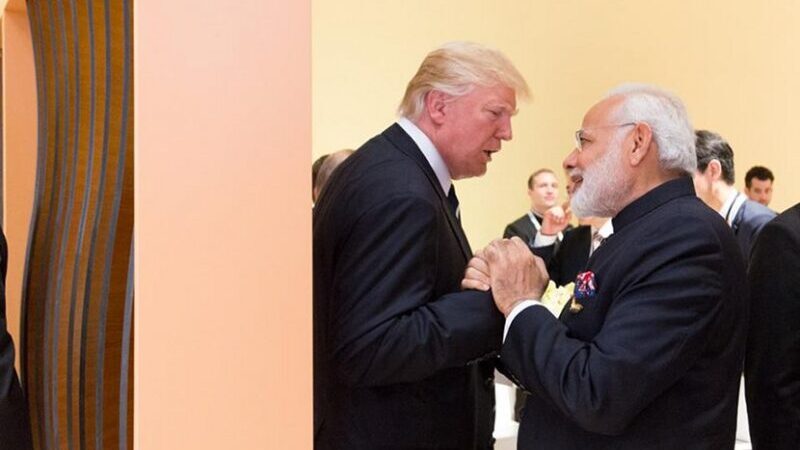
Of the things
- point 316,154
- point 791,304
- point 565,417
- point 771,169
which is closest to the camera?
point 565,417

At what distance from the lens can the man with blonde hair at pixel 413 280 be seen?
6.56 ft

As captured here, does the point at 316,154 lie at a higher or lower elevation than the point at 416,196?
higher

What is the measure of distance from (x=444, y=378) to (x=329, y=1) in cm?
705

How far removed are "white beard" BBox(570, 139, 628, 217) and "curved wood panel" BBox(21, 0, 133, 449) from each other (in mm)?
1034

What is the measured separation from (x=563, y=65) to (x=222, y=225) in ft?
31.2

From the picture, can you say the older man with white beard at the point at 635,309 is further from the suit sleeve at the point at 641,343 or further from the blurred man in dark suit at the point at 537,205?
the blurred man in dark suit at the point at 537,205

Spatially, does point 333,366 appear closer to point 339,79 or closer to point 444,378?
point 444,378

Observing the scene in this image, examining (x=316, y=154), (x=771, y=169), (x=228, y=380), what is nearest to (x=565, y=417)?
(x=228, y=380)

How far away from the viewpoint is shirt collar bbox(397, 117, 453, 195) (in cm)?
232

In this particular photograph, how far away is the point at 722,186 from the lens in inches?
174

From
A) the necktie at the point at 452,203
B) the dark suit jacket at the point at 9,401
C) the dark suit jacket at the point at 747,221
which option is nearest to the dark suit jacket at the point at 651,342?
the necktie at the point at 452,203

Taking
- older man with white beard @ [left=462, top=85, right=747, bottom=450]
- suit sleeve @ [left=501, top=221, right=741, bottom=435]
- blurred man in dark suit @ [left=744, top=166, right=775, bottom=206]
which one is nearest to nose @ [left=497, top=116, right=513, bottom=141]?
older man with white beard @ [left=462, top=85, right=747, bottom=450]

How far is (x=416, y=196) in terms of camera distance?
207cm

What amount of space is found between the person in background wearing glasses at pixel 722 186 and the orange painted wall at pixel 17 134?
2.48 meters
